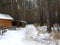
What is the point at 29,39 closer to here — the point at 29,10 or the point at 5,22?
the point at 5,22

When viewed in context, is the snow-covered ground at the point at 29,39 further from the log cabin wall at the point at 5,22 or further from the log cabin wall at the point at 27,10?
the log cabin wall at the point at 27,10

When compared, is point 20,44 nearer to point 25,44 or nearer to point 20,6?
point 25,44

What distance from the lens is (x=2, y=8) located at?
35.5 meters

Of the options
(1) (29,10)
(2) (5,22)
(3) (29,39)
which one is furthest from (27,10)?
(3) (29,39)

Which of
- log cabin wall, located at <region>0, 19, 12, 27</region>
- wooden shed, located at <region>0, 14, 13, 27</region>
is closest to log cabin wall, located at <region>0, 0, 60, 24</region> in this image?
wooden shed, located at <region>0, 14, 13, 27</region>

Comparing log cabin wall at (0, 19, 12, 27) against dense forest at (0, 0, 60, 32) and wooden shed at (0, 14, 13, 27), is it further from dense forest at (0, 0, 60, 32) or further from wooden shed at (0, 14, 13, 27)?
dense forest at (0, 0, 60, 32)

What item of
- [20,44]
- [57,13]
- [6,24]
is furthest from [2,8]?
[20,44]

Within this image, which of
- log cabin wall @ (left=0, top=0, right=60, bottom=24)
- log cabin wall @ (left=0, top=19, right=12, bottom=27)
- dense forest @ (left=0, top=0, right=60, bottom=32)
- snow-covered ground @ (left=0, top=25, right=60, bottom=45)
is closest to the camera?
snow-covered ground @ (left=0, top=25, right=60, bottom=45)

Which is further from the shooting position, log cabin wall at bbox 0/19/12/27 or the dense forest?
the dense forest

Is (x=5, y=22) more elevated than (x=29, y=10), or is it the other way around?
(x=5, y=22)

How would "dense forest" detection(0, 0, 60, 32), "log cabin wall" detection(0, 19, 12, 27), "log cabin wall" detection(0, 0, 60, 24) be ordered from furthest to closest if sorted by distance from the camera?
"log cabin wall" detection(0, 0, 60, 24) < "dense forest" detection(0, 0, 60, 32) < "log cabin wall" detection(0, 19, 12, 27)

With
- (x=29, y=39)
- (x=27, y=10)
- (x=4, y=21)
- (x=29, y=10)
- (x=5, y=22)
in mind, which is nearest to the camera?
(x=29, y=39)

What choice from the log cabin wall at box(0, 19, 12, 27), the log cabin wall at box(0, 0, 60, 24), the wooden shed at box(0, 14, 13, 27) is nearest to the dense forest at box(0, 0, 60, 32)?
the log cabin wall at box(0, 0, 60, 24)

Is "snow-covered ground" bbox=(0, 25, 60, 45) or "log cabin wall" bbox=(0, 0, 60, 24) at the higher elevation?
"snow-covered ground" bbox=(0, 25, 60, 45)
